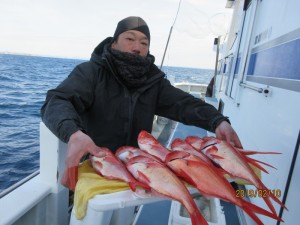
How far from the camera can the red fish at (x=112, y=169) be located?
1.20 m

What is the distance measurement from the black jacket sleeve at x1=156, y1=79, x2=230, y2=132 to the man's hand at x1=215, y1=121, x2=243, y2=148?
5 cm

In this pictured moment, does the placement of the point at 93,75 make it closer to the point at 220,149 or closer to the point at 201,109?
the point at 201,109

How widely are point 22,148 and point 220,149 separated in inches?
310

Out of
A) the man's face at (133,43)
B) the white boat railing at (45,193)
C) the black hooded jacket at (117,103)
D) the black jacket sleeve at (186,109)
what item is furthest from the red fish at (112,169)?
the man's face at (133,43)

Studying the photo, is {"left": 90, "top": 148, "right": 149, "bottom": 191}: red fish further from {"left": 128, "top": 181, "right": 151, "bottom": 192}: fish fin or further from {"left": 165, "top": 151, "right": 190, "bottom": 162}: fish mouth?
{"left": 165, "top": 151, "right": 190, "bottom": 162}: fish mouth

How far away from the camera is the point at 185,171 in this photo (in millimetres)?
1155

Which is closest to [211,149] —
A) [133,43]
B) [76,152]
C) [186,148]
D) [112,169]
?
[186,148]

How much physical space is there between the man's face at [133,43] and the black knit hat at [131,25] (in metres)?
0.05

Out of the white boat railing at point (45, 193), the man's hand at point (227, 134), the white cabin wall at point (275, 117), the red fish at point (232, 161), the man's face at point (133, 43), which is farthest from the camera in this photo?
the man's face at point (133, 43)

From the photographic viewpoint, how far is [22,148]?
8.02 metres

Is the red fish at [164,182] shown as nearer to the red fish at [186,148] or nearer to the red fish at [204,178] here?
the red fish at [204,178]

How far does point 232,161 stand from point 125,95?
976 millimetres

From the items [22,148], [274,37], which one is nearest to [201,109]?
[274,37]

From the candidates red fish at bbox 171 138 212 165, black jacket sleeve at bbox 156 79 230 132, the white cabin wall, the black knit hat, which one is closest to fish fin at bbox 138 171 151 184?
red fish at bbox 171 138 212 165
